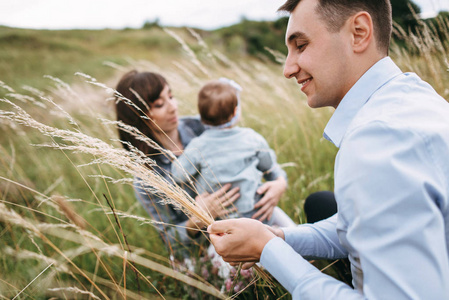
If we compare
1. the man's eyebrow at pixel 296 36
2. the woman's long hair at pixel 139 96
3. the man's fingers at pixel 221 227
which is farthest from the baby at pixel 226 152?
the man's eyebrow at pixel 296 36

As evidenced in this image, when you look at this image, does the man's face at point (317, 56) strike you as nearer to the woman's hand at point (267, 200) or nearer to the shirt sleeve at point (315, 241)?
the shirt sleeve at point (315, 241)

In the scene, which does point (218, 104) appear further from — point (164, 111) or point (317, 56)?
point (317, 56)

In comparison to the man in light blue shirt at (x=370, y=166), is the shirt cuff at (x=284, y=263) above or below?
below

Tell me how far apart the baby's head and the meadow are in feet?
1.25

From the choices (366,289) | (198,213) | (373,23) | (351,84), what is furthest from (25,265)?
(373,23)

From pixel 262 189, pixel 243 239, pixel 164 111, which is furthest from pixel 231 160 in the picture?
pixel 243 239

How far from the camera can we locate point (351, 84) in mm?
1137

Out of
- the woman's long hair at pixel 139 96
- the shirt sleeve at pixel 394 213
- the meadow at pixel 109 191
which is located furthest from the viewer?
the woman's long hair at pixel 139 96

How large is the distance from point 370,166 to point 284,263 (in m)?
0.46

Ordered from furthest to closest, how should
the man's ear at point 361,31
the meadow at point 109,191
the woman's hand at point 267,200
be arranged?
the woman's hand at point 267,200 → the meadow at point 109,191 → the man's ear at point 361,31

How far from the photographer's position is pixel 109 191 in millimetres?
1766

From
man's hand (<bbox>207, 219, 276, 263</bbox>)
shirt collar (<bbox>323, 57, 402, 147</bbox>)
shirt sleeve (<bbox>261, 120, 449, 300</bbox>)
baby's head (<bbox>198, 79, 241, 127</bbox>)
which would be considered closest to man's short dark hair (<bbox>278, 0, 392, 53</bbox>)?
shirt collar (<bbox>323, 57, 402, 147</bbox>)

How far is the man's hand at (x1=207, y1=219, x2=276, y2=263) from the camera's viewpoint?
107 centimetres

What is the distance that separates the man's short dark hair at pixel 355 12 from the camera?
1.11 metres
